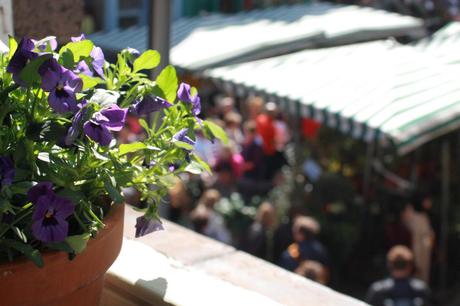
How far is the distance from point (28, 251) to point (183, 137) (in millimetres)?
323

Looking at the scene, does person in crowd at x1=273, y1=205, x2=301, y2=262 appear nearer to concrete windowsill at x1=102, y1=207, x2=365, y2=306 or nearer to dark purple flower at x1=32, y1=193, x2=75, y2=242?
concrete windowsill at x1=102, y1=207, x2=365, y2=306

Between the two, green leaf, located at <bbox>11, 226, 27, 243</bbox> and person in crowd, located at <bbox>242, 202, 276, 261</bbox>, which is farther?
person in crowd, located at <bbox>242, 202, 276, 261</bbox>

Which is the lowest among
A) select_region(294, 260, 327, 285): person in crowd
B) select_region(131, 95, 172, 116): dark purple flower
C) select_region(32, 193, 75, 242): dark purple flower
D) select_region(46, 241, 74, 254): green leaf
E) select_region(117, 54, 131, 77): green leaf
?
select_region(294, 260, 327, 285): person in crowd

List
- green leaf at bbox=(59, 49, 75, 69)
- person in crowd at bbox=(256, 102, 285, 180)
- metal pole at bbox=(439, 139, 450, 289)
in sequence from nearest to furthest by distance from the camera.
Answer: green leaf at bbox=(59, 49, 75, 69), metal pole at bbox=(439, 139, 450, 289), person in crowd at bbox=(256, 102, 285, 180)

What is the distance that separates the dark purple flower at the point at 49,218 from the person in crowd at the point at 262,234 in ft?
16.1

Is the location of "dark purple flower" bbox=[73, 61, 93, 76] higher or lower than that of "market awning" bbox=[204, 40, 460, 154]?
higher

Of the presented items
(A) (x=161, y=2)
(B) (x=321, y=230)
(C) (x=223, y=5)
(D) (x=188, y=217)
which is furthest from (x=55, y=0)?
(C) (x=223, y=5)

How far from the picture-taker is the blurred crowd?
5.16 metres

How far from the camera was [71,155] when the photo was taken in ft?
3.85

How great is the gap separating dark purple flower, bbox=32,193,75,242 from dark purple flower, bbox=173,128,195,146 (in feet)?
0.82

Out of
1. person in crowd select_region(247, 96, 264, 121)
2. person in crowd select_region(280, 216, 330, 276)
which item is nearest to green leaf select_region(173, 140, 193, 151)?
person in crowd select_region(280, 216, 330, 276)

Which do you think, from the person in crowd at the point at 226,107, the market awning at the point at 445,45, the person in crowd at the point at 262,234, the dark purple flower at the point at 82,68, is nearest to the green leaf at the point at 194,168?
the dark purple flower at the point at 82,68

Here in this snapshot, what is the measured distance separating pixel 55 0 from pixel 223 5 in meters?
10.6

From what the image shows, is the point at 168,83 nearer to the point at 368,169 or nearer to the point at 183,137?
the point at 183,137
